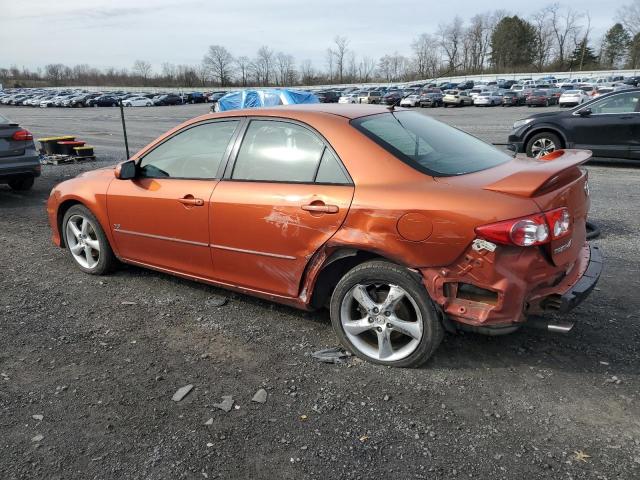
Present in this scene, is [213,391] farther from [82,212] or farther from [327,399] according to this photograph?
[82,212]

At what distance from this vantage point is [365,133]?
340 centimetres

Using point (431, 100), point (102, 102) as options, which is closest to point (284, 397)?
point (431, 100)

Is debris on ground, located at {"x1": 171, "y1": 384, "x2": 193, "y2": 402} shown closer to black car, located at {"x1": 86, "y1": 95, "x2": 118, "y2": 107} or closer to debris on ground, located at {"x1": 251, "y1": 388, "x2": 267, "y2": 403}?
debris on ground, located at {"x1": 251, "y1": 388, "x2": 267, "y2": 403}

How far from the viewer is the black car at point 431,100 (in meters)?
48.0

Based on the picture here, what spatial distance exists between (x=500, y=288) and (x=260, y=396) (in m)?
1.48

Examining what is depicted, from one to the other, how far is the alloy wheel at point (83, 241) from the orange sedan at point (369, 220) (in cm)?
70

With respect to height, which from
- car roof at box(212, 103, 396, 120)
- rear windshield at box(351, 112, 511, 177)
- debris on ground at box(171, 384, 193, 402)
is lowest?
debris on ground at box(171, 384, 193, 402)

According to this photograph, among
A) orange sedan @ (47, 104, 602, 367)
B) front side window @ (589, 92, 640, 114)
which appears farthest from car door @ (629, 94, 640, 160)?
orange sedan @ (47, 104, 602, 367)

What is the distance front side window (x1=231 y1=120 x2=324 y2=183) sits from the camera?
3.49 metres

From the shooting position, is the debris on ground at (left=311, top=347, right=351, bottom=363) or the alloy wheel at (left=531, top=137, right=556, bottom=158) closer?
the debris on ground at (left=311, top=347, right=351, bottom=363)

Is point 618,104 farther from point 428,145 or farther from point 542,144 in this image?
point 428,145

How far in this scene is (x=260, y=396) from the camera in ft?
10.0

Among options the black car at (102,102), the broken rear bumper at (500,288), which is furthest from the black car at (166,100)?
the broken rear bumper at (500,288)

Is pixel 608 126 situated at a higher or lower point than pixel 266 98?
lower
